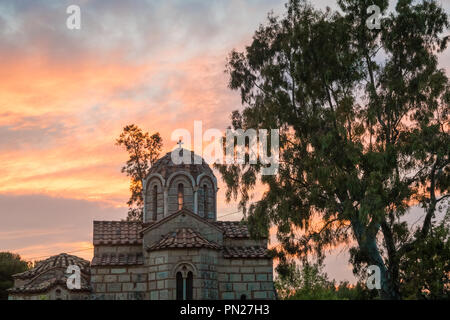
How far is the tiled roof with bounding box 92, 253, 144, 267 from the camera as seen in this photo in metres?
22.3

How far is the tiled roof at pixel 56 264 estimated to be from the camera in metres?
24.7

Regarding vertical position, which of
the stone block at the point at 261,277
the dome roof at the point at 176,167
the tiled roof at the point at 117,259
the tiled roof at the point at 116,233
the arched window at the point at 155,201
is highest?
the dome roof at the point at 176,167

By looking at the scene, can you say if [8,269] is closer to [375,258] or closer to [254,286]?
[254,286]

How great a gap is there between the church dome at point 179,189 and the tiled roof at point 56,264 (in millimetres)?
4056

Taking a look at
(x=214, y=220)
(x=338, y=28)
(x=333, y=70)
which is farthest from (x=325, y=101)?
(x=214, y=220)

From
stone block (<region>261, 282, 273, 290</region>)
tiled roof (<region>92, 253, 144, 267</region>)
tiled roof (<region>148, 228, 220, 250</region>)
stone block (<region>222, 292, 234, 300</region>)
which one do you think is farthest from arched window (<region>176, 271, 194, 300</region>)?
stone block (<region>261, 282, 273, 290</region>)

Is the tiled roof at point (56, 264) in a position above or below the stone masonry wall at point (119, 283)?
above

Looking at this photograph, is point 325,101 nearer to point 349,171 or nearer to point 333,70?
point 333,70

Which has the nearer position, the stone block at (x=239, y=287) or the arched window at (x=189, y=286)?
the arched window at (x=189, y=286)

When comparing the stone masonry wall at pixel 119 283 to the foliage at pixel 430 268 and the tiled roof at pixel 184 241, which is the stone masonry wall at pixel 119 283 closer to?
the tiled roof at pixel 184 241

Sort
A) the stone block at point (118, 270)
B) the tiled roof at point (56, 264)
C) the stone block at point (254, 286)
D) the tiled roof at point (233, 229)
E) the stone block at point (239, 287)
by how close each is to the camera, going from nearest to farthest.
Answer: the stone block at point (118, 270) → the stone block at point (239, 287) → the stone block at point (254, 286) → the tiled roof at point (233, 229) → the tiled roof at point (56, 264)

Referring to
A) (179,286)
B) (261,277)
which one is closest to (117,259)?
(179,286)

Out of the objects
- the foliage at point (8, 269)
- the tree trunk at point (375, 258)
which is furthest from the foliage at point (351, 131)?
the foliage at point (8, 269)

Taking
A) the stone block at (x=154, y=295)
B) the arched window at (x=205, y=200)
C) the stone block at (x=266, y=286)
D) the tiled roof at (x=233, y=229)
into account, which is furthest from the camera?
the arched window at (x=205, y=200)
